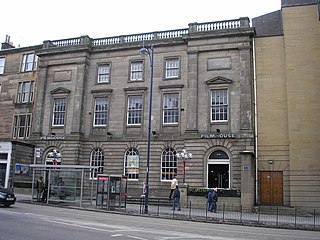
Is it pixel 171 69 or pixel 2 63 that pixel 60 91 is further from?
pixel 171 69

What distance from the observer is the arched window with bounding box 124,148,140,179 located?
112 feet

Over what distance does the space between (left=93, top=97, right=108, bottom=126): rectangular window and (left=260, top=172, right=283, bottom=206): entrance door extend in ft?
52.2

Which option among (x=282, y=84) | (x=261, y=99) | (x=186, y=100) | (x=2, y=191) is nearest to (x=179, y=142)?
(x=186, y=100)

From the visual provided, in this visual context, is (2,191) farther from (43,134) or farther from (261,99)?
(261,99)

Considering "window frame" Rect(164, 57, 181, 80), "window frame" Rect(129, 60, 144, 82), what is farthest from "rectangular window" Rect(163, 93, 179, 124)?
"window frame" Rect(129, 60, 144, 82)

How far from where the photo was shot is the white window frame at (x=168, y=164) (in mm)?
32625

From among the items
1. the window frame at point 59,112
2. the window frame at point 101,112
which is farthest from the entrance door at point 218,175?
the window frame at point 59,112

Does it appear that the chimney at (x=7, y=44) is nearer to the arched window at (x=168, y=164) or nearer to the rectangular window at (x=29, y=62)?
the rectangular window at (x=29, y=62)

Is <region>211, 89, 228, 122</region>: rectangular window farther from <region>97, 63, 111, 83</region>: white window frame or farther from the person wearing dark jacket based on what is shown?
<region>97, 63, 111, 83</region>: white window frame

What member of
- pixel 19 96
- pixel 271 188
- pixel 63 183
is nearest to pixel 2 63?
pixel 19 96

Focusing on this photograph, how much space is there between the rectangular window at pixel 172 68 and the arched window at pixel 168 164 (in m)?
7.03

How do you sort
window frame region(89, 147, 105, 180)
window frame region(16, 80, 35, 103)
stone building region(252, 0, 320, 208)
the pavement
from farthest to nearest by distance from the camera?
window frame region(16, 80, 35, 103)
window frame region(89, 147, 105, 180)
stone building region(252, 0, 320, 208)
the pavement

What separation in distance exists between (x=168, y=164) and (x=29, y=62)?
68.2 ft

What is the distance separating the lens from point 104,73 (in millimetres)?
37062
